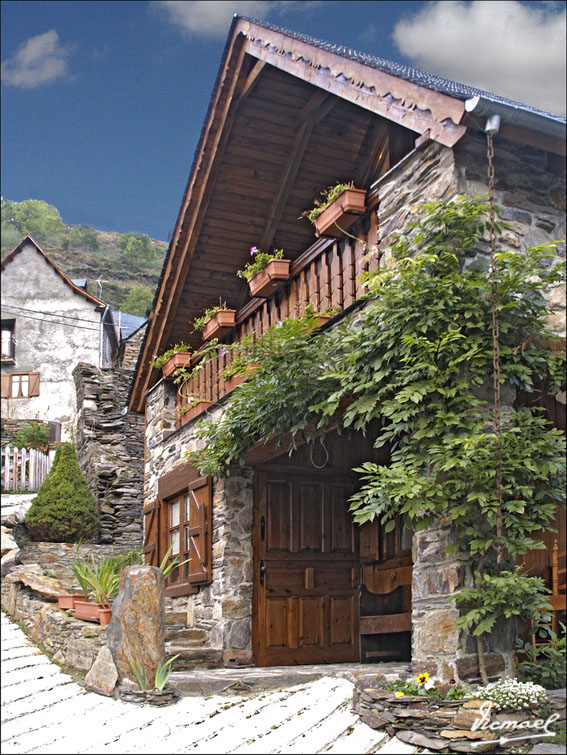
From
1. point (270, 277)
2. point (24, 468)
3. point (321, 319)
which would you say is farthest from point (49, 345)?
point (321, 319)

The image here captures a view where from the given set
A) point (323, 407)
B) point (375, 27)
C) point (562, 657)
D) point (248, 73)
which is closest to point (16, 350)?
point (375, 27)

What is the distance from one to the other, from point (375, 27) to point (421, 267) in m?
26.8

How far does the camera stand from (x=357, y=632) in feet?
26.2

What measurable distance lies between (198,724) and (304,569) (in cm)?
292

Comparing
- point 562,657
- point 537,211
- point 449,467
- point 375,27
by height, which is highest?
point 375,27

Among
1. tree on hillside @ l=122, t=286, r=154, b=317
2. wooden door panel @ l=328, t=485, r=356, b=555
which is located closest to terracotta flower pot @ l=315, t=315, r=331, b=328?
wooden door panel @ l=328, t=485, r=356, b=555

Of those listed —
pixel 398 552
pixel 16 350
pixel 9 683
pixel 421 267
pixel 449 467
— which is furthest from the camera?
pixel 16 350

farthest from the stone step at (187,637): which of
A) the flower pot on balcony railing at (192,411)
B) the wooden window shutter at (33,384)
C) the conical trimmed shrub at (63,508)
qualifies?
the wooden window shutter at (33,384)

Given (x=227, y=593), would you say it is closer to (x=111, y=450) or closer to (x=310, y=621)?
(x=310, y=621)

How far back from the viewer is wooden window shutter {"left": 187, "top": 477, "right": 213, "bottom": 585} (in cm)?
790

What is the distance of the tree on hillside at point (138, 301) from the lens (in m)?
31.5

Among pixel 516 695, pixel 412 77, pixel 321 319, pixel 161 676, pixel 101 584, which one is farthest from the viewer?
pixel 101 584

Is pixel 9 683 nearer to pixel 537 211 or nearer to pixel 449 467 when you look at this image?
pixel 449 467

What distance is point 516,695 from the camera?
13.7ft
